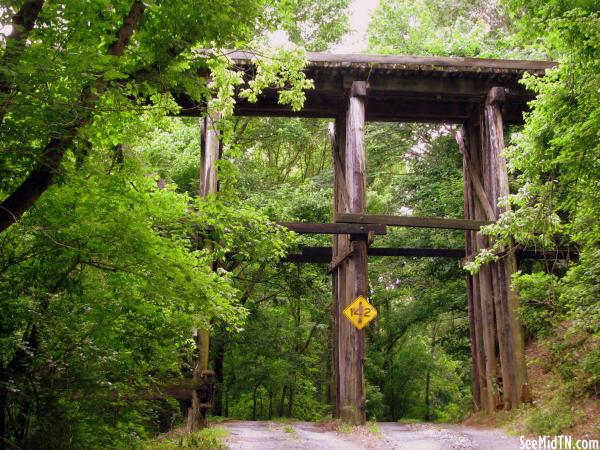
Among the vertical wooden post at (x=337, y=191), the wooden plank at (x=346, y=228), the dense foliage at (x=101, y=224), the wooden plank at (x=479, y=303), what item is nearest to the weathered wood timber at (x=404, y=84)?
the vertical wooden post at (x=337, y=191)

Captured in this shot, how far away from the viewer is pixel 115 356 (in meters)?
6.05

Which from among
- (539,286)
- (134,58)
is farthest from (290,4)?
(539,286)

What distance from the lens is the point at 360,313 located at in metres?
11.3

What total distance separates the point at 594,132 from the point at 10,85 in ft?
20.0

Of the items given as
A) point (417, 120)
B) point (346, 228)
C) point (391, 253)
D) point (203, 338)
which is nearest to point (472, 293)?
point (391, 253)

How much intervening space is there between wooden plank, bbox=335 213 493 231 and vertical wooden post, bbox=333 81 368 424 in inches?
15.6

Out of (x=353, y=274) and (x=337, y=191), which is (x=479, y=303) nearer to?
(x=353, y=274)

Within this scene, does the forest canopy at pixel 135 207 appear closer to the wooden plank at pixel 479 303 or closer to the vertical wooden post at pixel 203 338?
the vertical wooden post at pixel 203 338

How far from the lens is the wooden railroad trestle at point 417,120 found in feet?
41.2

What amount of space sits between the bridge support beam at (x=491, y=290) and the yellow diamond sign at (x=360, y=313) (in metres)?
3.06

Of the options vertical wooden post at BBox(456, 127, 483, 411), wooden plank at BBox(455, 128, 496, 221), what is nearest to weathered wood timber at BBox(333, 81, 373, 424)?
wooden plank at BBox(455, 128, 496, 221)

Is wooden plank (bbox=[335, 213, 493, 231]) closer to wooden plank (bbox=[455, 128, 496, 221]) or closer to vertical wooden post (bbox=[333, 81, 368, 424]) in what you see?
vertical wooden post (bbox=[333, 81, 368, 424])

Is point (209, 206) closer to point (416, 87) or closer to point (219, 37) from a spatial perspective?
point (219, 37)

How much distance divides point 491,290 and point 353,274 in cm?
392
